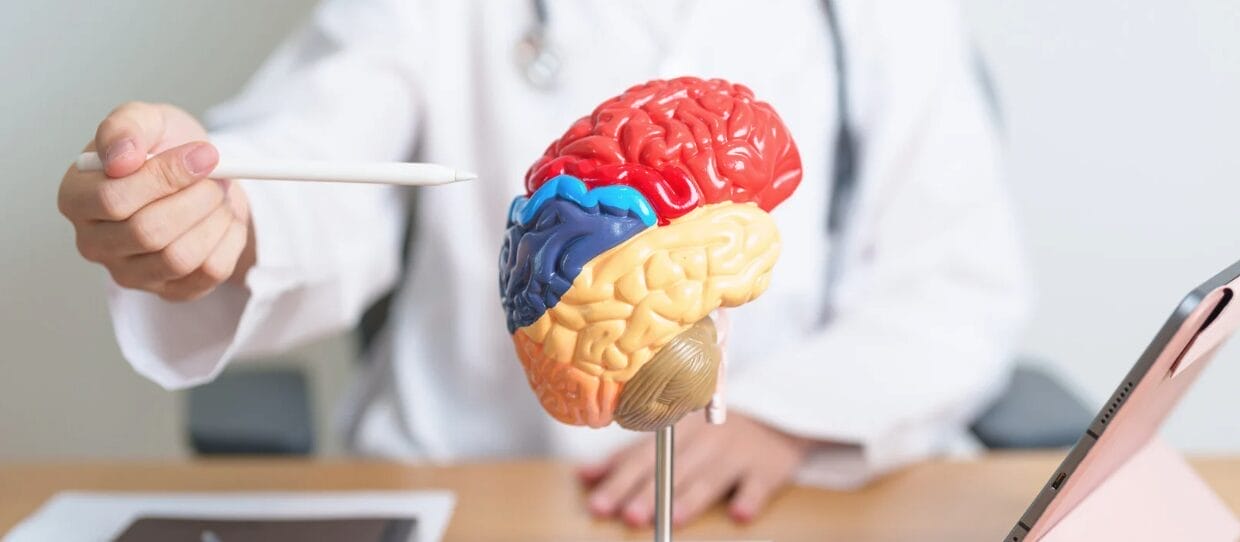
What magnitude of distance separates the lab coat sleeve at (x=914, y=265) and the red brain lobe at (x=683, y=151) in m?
0.33

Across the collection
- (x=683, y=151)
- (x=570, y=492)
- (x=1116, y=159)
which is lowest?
(x=570, y=492)

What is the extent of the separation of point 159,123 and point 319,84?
0.27 metres

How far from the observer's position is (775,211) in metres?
0.87

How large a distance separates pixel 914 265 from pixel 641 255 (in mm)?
475

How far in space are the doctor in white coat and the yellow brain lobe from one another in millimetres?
261

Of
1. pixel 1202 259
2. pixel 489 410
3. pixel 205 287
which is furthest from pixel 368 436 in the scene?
pixel 1202 259

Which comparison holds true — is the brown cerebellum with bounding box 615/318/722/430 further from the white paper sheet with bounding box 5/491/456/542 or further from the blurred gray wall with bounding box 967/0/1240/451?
the blurred gray wall with bounding box 967/0/1240/451

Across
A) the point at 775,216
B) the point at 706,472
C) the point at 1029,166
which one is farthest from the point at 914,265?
the point at 1029,166

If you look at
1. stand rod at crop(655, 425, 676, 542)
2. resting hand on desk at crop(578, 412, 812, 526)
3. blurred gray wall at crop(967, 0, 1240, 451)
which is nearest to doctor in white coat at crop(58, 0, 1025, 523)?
resting hand on desk at crop(578, 412, 812, 526)

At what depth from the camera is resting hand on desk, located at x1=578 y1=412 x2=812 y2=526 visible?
71 centimetres

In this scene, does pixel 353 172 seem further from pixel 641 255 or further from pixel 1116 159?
pixel 1116 159

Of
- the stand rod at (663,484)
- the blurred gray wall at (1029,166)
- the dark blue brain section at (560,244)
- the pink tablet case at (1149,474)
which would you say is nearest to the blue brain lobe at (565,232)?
the dark blue brain section at (560,244)

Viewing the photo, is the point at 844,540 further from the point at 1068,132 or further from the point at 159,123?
the point at 1068,132

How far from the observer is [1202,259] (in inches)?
47.6
